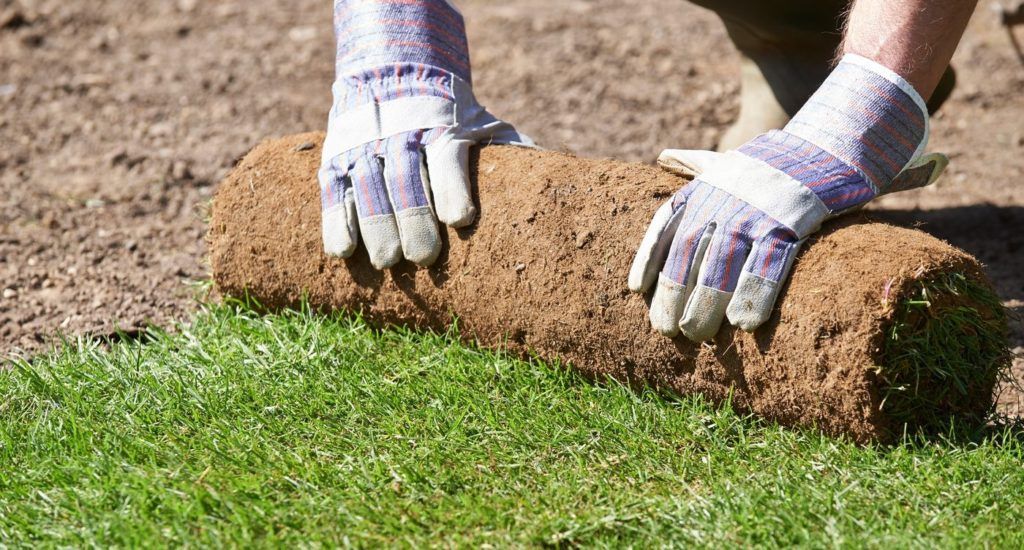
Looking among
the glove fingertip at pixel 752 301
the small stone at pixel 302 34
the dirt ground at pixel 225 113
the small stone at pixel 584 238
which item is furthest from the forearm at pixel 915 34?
the small stone at pixel 302 34

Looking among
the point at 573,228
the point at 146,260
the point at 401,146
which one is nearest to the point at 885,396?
the point at 573,228

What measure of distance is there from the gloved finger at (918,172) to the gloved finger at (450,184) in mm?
1071

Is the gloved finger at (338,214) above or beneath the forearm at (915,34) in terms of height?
beneath

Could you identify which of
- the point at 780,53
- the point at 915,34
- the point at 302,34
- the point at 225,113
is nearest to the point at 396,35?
the point at 915,34

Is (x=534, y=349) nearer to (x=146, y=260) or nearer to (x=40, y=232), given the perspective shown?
(x=146, y=260)

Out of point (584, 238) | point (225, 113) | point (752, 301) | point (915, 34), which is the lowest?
point (752, 301)

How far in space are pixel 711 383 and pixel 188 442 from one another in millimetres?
1271

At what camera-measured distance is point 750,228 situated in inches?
94.9

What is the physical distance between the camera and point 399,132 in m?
2.93

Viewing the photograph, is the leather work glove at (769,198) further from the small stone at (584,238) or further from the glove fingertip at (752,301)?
the small stone at (584,238)

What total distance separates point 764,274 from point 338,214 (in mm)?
1185

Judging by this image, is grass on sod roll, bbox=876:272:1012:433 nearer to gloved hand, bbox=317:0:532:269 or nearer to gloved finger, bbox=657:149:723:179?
gloved finger, bbox=657:149:723:179

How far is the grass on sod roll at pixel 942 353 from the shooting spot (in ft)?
7.63

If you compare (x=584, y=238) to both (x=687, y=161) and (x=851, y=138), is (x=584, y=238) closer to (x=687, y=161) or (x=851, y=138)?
(x=687, y=161)
